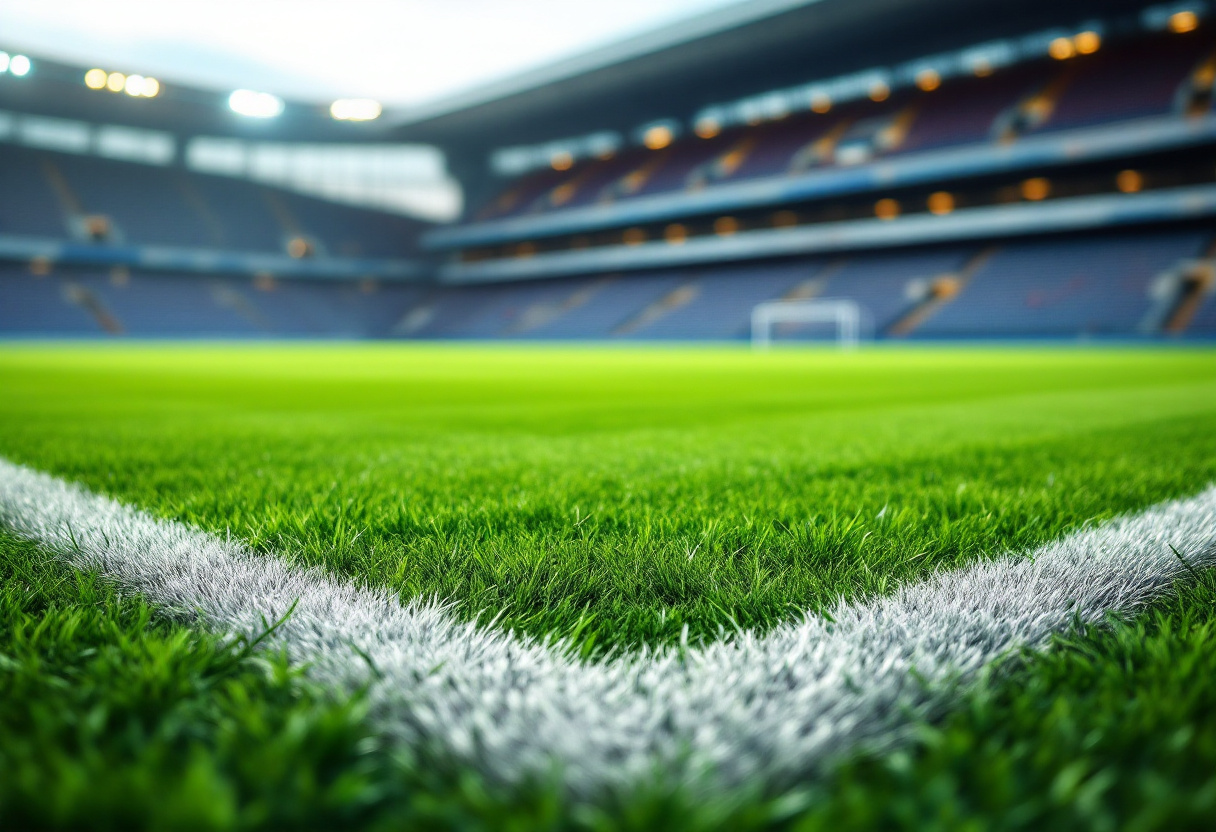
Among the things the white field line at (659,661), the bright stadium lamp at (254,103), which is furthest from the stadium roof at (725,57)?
the white field line at (659,661)

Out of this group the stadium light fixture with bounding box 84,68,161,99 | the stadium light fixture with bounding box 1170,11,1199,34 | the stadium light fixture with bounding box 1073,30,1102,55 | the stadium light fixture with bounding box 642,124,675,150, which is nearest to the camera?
the stadium light fixture with bounding box 1170,11,1199,34

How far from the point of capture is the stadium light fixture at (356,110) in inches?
1363

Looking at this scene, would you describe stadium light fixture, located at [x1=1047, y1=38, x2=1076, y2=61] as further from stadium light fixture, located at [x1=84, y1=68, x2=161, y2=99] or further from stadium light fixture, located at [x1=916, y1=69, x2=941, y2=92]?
stadium light fixture, located at [x1=84, y1=68, x2=161, y2=99]

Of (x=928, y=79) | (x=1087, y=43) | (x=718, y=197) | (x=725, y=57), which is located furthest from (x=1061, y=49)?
(x=718, y=197)

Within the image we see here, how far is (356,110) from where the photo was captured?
115ft

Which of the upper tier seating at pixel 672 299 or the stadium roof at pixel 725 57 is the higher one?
the stadium roof at pixel 725 57

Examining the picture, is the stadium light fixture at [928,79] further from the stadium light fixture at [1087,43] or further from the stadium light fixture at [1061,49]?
the stadium light fixture at [1087,43]

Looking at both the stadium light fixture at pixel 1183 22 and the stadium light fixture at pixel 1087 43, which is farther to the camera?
the stadium light fixture at pixel 1087 43

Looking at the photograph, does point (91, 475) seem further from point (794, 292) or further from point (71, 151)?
point (71, 151)

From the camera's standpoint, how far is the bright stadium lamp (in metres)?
32.5

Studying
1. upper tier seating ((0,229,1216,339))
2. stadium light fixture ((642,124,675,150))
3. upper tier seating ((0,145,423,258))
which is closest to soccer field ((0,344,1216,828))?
upper tier seating ((0,229,1216,339))

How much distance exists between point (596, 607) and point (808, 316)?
2673 centimetres

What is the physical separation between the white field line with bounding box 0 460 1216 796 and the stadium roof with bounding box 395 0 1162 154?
25430 millimetres

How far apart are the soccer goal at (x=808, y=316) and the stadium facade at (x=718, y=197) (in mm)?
410
